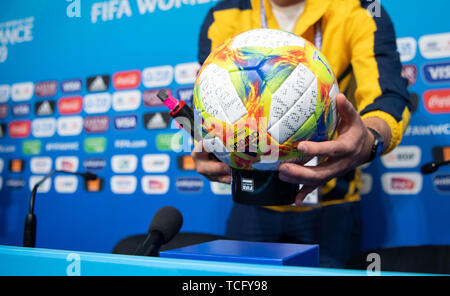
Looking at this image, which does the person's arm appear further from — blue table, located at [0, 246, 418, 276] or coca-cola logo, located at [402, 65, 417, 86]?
coca-cola logo, located at [402, 65, 417, 86]

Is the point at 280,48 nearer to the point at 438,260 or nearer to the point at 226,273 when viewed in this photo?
the point at 226,273

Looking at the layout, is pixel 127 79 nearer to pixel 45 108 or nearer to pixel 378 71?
pixel 45 108

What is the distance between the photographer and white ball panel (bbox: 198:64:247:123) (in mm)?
665

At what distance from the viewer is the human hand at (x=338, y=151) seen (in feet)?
2.23

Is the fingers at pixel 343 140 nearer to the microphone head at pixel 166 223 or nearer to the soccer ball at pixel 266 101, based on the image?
the soccer ball at pixel 266 101

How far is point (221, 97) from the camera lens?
677 mm

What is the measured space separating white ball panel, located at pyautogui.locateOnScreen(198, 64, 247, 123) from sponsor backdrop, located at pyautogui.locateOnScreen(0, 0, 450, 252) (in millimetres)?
1047

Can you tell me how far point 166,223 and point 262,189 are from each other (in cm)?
18

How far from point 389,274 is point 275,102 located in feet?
1.05

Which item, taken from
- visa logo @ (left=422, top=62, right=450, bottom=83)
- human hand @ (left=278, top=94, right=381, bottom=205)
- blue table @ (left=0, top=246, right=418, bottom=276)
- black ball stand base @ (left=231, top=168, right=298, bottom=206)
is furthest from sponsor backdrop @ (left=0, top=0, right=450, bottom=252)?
blue table @ (left=0, top=246, right=418, bottom=276)

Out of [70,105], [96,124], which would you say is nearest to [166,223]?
[96,124]

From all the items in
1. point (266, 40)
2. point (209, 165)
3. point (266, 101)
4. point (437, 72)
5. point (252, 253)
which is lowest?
point (252, 253)

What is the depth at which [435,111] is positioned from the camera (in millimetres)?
1485

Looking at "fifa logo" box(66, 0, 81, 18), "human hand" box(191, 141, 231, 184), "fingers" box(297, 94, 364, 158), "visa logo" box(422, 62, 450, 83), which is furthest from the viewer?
"fifa logo" box(66, 0, 81, 18)
